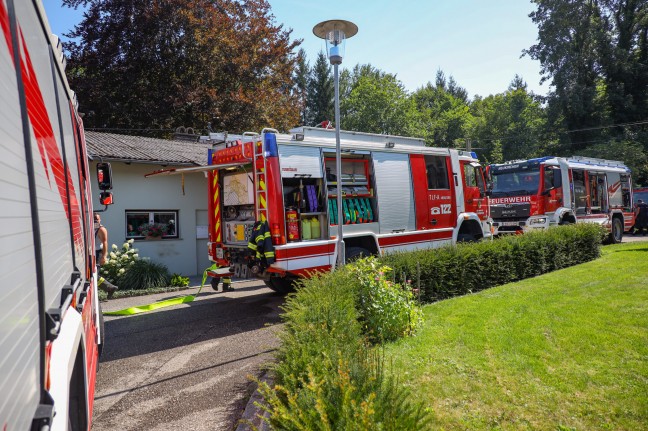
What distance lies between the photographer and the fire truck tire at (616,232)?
17.0m

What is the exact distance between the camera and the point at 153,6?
20.1 meters

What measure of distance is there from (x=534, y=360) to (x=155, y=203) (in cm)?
1092

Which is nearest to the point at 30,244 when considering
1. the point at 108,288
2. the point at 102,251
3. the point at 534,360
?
the point at 534,360

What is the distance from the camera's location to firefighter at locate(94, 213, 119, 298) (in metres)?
8.10

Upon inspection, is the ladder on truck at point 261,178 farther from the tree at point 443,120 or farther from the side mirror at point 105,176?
the tree at point 443,120

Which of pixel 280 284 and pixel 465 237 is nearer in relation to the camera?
pixel 280 284

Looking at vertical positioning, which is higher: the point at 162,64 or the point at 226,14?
the point at 226,14

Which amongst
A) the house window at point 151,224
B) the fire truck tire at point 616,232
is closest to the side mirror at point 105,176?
the house window at point 151,224

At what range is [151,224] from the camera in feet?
41.7

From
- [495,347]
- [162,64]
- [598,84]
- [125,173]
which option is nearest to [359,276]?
[495,347]

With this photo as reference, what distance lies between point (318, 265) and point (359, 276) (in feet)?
7.36

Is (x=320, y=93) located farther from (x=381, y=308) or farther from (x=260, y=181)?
(x=381, y=308)

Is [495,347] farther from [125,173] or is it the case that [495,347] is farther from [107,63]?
[107,63]

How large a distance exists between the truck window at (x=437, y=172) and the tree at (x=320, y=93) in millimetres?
32841
